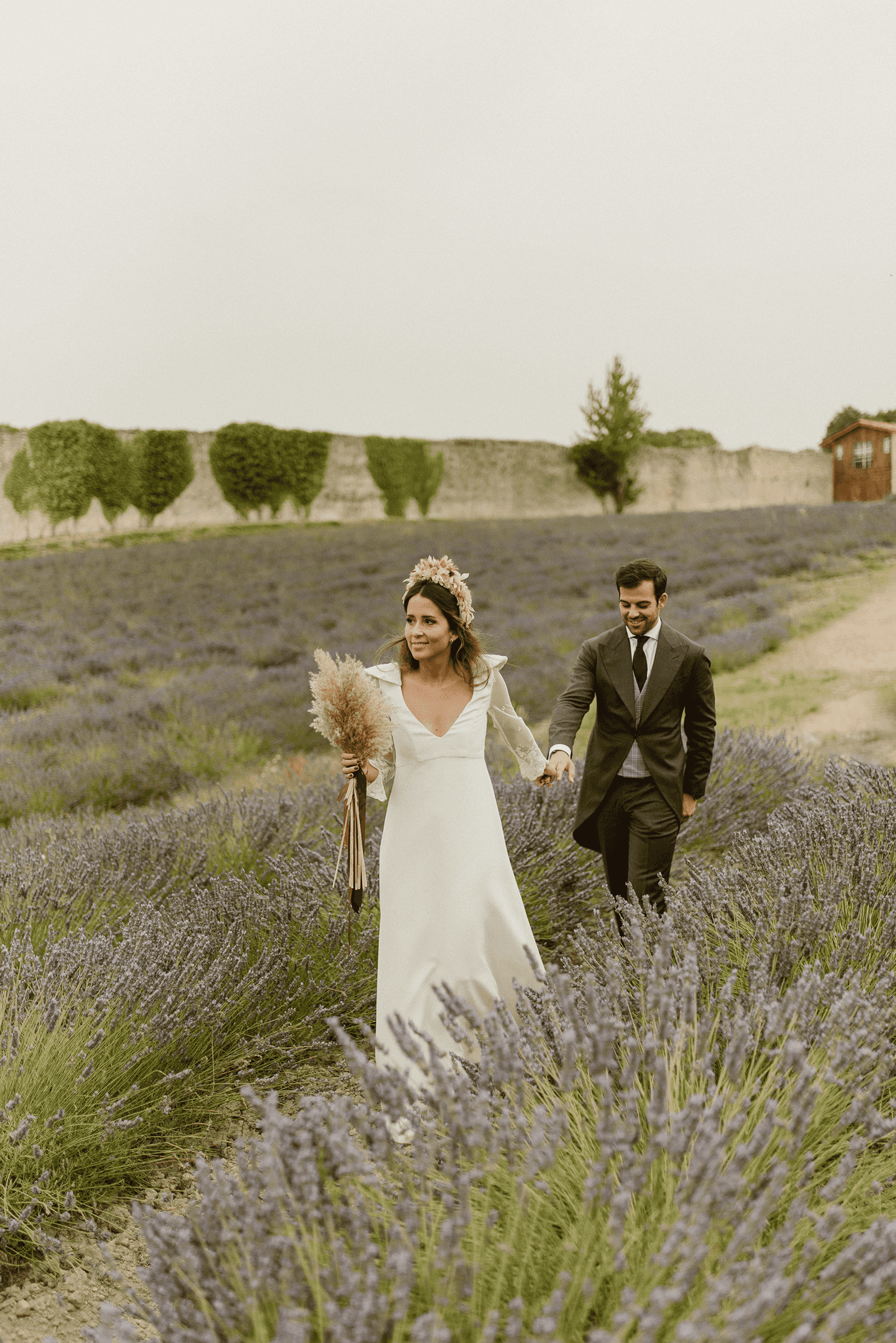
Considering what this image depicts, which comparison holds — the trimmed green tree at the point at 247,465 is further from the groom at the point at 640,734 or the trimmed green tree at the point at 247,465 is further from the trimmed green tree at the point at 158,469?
the groom at the point at 640,734

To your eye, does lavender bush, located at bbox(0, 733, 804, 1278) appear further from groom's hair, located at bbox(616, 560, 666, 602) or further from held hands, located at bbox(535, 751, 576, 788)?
groom's hair, located at bbox(616, 560, 666, 602)

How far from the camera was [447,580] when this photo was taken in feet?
8.14

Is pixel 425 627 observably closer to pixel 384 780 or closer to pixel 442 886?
pixel 384 780

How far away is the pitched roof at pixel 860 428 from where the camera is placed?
26.6 metres

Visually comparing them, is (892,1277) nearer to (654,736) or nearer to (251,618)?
(654,736)

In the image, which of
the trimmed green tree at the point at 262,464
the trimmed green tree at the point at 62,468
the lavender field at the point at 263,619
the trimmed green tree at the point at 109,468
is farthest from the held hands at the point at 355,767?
the trimmed green tree at the point at 262,464

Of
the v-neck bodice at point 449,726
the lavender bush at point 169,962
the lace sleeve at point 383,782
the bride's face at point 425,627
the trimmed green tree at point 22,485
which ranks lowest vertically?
the lavender bush at point 169,962

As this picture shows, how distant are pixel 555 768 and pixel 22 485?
2753 centimetres

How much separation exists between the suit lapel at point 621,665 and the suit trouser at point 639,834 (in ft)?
0.85

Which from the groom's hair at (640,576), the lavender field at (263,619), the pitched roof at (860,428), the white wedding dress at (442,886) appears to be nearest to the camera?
the white wedding dress at (442,886)

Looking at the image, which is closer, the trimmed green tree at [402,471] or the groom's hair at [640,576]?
the groom's hair at [640,576]

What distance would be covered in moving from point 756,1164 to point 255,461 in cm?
3091

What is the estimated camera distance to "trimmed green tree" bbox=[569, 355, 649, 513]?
1273 inches

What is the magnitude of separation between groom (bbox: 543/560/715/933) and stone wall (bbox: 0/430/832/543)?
2948 cm
